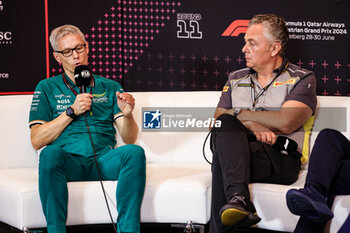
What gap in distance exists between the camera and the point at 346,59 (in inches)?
153

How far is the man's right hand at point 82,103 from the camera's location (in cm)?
258

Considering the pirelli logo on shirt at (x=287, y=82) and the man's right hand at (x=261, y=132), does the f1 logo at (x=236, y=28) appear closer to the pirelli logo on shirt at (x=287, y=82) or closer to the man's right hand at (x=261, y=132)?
the pirelli logo on shirt at (x=287, y=82)

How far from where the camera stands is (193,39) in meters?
3.87

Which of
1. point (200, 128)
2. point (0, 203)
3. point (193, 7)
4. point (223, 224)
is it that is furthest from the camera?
point (193, 7)

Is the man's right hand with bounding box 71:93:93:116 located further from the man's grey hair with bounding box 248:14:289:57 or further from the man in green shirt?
the man's grey hair with bounding box 248:14:289:57

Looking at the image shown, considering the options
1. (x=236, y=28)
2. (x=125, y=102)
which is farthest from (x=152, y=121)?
(x=236, y=28)

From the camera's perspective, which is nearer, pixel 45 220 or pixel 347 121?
pixel 45 220

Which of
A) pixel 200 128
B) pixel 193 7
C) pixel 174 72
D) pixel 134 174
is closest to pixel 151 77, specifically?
pixel 174 72

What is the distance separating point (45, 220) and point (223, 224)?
2.98ft

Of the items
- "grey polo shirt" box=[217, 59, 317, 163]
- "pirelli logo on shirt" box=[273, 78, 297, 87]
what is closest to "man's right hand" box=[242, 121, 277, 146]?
"grey polo shirt" box=[217, 59, 317, 163]

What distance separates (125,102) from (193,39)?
54.4 inches

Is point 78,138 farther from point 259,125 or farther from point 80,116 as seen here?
point 259,125

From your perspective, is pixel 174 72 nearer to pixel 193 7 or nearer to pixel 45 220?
pixel 193 7

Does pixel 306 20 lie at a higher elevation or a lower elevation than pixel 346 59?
higher
